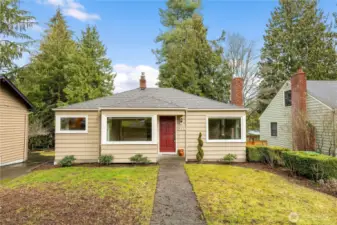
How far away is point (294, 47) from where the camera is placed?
21.7 metres

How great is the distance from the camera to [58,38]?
19.3m

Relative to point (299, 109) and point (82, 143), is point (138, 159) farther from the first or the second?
point (299, 109)

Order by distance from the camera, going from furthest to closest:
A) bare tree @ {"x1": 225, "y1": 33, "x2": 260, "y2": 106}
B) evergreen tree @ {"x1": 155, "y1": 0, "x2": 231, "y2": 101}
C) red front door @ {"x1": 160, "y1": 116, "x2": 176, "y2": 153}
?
bare tree @ {"x1": 225, "y1": 33, "x2": 260, "y2": 106}, evergreen tree @ {"x1": 155, "y1": 0, "x2": 231, "y2": 101}, red front door @ {"x1": 160, "y1": 116, "x2": 176, "y2": 153}

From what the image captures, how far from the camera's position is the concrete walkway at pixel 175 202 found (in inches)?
154

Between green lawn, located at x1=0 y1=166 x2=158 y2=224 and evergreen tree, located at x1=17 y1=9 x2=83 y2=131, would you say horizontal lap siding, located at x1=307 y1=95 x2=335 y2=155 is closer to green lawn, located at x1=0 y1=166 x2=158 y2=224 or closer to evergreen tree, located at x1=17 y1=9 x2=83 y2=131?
green lawn, located at x1=0 y1=166 x2=158 y2=224

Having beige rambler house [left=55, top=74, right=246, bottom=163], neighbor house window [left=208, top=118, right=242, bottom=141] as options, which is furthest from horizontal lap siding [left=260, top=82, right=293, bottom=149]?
beige rambler house [left=55, top=74, right=246, bottom=163]

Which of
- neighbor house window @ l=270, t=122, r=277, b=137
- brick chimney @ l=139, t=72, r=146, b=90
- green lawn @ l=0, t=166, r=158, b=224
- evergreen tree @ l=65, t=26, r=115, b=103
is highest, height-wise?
evergreen tree @ l=65, t=26, r=115, b=103

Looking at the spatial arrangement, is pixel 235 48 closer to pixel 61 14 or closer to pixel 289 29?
pixel 289 29

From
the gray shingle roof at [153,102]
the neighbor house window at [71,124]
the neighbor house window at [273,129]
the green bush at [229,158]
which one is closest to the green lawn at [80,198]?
the neighbor house window at [71,124]

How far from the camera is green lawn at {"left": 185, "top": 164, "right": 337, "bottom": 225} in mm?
3969

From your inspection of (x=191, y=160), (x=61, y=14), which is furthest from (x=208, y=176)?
(x=61, y=14)

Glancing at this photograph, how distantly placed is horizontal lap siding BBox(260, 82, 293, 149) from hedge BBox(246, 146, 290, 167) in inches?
164

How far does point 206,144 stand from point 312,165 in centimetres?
433

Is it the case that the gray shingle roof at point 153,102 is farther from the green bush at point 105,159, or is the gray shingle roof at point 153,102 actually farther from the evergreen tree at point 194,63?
the evergreen tree at point 194,63
